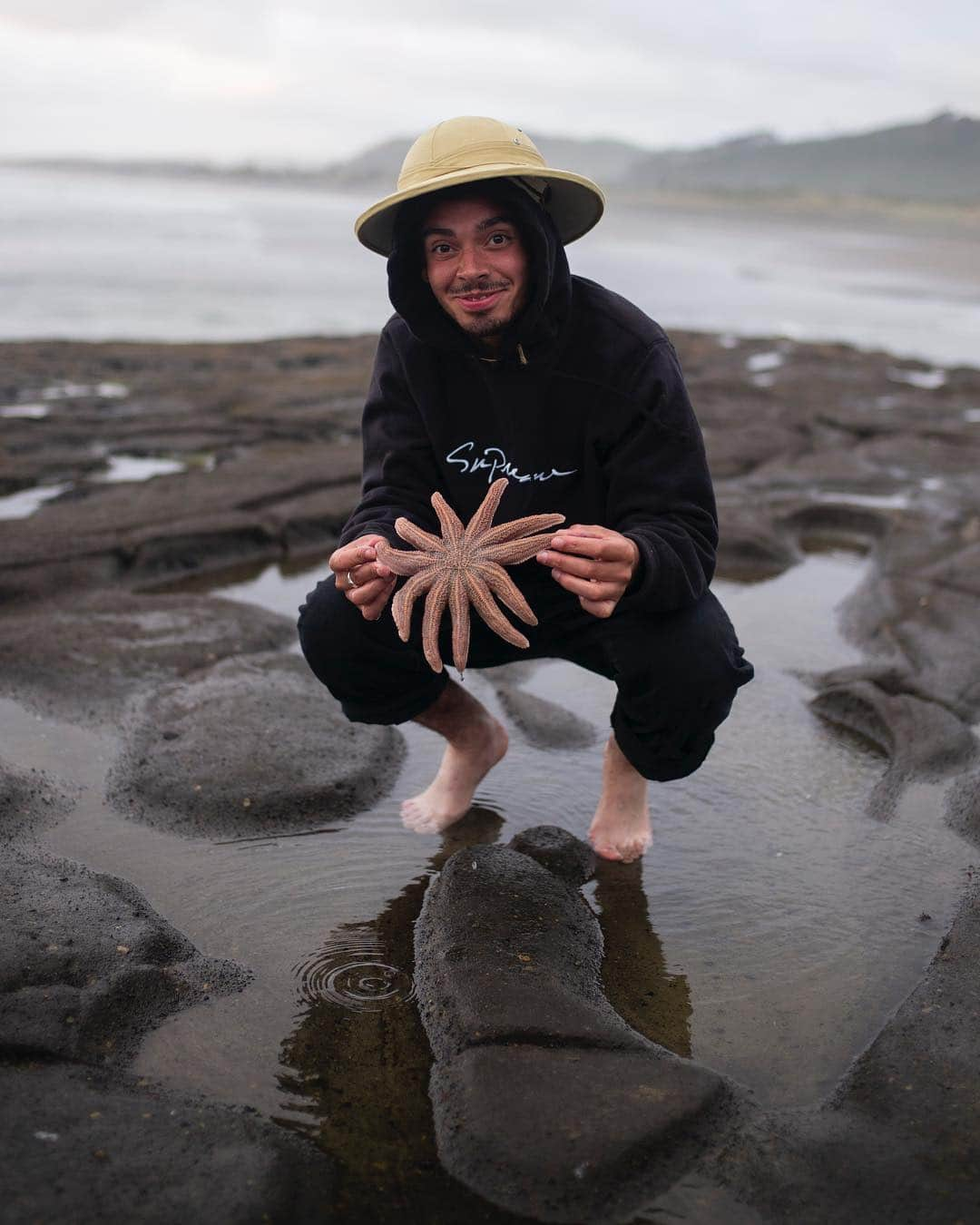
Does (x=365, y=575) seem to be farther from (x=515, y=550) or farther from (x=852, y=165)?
(x=852, y=165)

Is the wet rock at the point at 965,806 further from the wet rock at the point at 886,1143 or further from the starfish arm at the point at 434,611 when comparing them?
the starfish arm at the point at 434,611

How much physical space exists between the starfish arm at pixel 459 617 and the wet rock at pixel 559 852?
0.61 m

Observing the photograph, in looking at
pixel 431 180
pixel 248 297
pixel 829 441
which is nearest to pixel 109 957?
pixel 431 180

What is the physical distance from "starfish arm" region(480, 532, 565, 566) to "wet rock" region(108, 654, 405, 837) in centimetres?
109

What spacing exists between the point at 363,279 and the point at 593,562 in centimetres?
2837

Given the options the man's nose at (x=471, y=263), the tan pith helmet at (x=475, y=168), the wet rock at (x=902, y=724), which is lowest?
the wet rock at (x=902, y=724)

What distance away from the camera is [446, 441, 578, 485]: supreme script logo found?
3428 mm

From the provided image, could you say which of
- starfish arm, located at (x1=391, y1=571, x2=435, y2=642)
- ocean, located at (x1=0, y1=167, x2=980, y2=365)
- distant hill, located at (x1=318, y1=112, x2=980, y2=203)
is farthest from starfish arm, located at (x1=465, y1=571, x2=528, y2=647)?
distant hill, located at (x1=318, y1=112, x2=980, y2=203)

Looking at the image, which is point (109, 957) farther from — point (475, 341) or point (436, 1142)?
point (475, 341)

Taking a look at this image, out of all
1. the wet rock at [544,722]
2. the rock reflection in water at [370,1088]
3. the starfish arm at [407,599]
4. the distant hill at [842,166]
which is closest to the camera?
the rock reflection in water at [370,1088]

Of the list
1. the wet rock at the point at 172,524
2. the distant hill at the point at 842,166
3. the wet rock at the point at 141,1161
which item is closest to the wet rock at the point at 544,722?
the wet rock at the point at 141,1161

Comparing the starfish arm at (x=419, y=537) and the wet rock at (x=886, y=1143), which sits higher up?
the starfish arm at (x=419, y=537)

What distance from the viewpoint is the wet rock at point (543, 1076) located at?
7.03ft

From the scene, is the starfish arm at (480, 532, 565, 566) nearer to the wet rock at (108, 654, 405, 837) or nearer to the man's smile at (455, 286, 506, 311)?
the man's smile at (455, 286, 506, 311)
